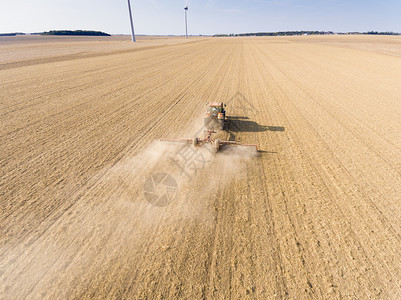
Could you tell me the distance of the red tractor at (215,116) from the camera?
1034cm

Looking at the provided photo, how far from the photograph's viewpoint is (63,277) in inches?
177

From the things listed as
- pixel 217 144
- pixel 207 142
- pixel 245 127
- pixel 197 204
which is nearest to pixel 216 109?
pixel 245 127

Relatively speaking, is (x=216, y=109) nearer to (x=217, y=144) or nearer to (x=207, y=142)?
(x=207, y=142)

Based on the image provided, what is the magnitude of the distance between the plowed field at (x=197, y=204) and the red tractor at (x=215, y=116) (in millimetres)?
730

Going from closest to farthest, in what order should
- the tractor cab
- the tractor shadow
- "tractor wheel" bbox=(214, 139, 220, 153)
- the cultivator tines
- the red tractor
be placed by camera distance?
1. "tractor wheel" bbox=(214, 139, 220, 153)
2. the cultivator tines
3. the red tractor
4. the tractor cab
5. the tractor shadow

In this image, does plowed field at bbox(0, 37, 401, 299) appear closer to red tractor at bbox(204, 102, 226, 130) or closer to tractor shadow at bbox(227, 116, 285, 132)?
tractor shadow at bbox(227, 116, 285, 132)

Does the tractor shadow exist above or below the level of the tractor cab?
below

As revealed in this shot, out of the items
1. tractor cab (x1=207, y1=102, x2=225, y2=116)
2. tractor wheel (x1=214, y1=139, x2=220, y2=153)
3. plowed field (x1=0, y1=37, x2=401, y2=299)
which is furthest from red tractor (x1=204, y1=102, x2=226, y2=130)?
tractor wheel (x1=214, y1=139, x2=220, y2=153)

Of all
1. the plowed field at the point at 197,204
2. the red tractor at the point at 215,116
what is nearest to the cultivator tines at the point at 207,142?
the plowed field at the point at 197,204

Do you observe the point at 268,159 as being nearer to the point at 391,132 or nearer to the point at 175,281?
the point at 175,281

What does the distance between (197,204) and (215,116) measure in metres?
5.73

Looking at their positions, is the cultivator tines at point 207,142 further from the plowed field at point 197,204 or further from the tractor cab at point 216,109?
the tractor cab at point 216,109

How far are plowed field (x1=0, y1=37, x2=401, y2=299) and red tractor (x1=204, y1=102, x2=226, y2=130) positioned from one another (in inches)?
28.8

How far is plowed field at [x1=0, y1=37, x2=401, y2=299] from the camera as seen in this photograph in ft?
14.7
